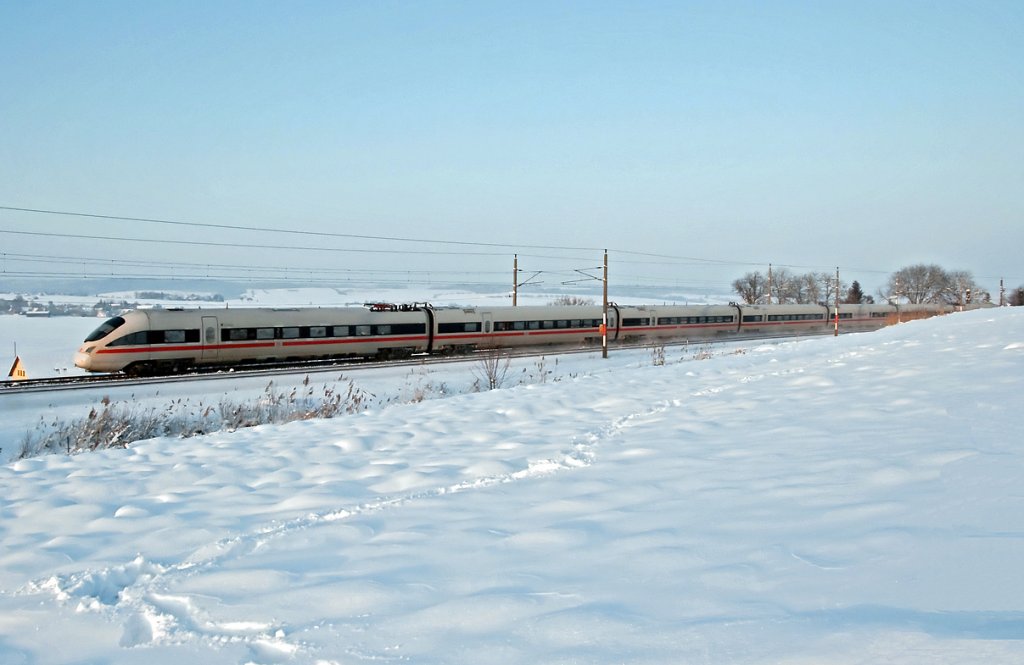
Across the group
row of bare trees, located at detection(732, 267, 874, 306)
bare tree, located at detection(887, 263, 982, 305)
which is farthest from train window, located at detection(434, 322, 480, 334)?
bare tree, located at detection(887, 263, 982, 305)

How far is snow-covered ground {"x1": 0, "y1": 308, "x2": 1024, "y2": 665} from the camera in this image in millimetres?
2920

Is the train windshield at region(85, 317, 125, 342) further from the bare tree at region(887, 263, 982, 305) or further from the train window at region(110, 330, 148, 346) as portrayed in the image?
the bare tree at region(887, 263, 982, 305)

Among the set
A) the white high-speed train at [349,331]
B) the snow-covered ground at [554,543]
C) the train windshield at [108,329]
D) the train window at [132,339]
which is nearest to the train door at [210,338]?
the white high-speed train at [349,331]

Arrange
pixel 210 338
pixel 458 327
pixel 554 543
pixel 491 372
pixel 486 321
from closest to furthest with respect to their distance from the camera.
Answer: pixel 554 543 < pixel 491 372 < pixel 210 338 < pixel 458 327 < pixel 486 321

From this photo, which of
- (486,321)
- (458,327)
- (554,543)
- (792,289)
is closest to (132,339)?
(458,327)

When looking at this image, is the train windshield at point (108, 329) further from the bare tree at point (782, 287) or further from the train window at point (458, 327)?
the bare tree at point (782, 287)

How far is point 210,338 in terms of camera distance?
77.7 feet

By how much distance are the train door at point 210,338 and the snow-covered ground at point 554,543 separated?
1636 centimetres

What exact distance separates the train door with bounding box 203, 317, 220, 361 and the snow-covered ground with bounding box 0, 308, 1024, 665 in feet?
53.7

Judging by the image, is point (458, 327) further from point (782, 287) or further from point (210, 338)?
point (782, 287)

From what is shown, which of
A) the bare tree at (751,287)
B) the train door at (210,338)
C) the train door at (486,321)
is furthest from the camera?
the bare tree at (751,287)

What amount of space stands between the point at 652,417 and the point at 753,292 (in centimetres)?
9517

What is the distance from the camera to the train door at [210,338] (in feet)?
77.4

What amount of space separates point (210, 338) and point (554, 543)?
22.6 m
